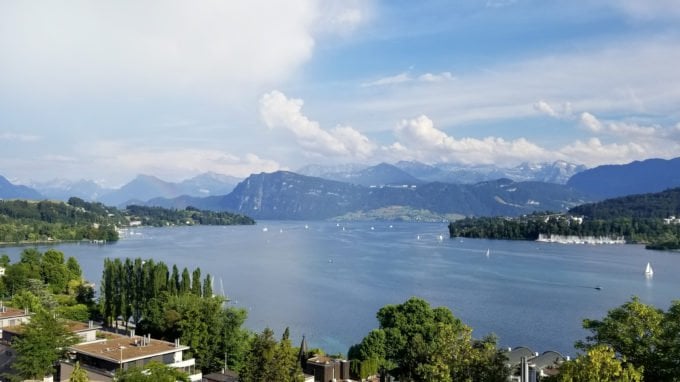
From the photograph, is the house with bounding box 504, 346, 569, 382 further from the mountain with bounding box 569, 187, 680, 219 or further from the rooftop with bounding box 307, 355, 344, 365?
the mountain with bounding box 569, 187, 680, 219

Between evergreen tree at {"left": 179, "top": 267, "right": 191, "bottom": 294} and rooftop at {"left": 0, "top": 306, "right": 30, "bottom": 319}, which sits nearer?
rooftop at {"left": 0, "top": 306, "right": 30, "bottom": 319}

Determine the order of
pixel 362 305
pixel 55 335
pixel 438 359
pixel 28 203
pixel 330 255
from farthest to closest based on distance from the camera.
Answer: pixel 28 203 < pixel 330 255 < pixel 362 305 < pixel 55 335 < pixel 438 359

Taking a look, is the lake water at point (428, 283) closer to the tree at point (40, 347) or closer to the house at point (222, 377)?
the house at point (222, 377)

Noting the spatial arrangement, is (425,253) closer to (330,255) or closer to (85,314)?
(330,255)

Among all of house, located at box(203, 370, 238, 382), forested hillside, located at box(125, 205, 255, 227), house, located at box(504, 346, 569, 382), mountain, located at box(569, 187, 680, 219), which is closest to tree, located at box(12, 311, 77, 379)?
house, located at box(203, 370, 238, 382)

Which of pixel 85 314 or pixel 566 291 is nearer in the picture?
pixel 85 314

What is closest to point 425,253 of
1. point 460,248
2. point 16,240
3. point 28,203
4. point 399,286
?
point 460,248

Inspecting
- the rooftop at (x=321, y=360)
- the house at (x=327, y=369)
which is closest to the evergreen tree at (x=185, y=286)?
the rooftop at (x=321, y=360)
